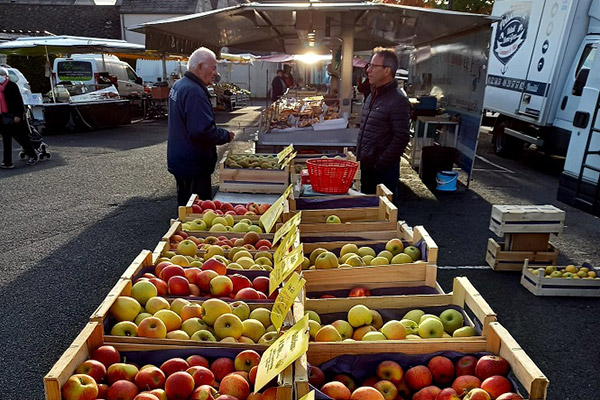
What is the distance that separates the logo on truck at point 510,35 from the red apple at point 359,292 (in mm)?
9716

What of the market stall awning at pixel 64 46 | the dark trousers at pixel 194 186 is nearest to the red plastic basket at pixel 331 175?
the dark trousers at pixel 194 186

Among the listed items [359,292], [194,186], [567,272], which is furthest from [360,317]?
[567,272]

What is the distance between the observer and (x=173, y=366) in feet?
6.02

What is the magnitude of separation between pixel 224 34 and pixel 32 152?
16.5 ft

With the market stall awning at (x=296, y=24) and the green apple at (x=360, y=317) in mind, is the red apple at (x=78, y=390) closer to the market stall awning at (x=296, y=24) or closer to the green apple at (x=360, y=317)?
the green apple at (x=360, y=317)

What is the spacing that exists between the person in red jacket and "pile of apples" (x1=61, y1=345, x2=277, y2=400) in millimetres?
9279

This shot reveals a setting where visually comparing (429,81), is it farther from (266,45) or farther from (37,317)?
(37,317)

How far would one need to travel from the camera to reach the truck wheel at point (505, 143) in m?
12.0

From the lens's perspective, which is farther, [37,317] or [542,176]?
[542,176]

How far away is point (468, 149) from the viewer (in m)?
8.65

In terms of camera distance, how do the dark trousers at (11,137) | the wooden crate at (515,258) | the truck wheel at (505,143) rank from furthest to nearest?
1. the truck wheel at (505,143)
2. the dark trousers at (11,137)
3. the wooden crate at (515,258)

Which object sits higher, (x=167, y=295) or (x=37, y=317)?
(x=167, y=295)

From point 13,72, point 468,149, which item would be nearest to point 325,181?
point 468,149

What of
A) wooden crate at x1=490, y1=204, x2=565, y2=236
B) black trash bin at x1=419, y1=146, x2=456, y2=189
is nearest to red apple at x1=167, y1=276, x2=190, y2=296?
wooden crate at x1=490, y1=204, x2=565, y2=236
